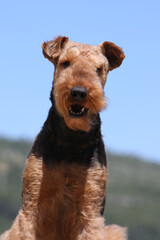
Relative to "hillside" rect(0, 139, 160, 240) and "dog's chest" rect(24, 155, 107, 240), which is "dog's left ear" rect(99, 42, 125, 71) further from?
"hillside" rect(0, 139, 160, 240)

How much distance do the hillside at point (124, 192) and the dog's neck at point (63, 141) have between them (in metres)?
52.1

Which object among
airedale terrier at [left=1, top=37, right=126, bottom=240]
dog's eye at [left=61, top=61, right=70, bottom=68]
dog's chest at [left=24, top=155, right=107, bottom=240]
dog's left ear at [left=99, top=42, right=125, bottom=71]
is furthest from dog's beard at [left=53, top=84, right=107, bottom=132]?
dog's left ear at [left=99, top=42, right=125, bottom=71]

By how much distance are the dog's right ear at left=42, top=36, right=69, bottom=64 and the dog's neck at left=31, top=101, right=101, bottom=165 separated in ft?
2.15

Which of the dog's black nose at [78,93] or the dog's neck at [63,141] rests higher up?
the dog's black nose at [78,93]

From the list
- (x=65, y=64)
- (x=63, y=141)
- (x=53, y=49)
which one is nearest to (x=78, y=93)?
(x=65, y=64)

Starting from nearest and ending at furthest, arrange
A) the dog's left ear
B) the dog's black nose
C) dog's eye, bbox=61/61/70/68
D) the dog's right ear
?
the dog's black nose
dog's eye, bbox=61/61/70/68
the dog's right ear
the dog's left ear

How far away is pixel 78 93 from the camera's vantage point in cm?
672

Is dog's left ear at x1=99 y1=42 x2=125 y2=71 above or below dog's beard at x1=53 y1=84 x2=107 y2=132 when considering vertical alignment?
above

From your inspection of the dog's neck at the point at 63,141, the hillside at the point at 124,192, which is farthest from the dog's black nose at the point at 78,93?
the hillside at the point at 124,192

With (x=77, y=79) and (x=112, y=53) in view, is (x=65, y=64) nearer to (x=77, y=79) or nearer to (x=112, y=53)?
(x=77, y=79)

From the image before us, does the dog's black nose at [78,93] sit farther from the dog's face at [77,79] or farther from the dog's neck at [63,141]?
the dog's neck at [63,141]

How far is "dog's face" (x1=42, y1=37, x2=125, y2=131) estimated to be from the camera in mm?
6793

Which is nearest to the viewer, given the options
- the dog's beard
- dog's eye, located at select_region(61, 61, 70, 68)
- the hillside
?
the dog's beard

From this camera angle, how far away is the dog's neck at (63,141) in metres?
7.41
